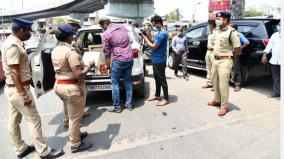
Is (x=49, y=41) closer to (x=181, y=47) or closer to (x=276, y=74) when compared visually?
(x=181, y=47)

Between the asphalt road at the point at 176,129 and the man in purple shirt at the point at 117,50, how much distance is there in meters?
0.70

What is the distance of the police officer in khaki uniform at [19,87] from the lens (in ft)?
11.0

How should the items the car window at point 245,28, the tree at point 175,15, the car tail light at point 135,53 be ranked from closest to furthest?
the car tail light at point 135,53
the car window at point 245,28
the tree at point 175,15

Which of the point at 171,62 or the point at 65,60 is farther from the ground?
the point at 65,60

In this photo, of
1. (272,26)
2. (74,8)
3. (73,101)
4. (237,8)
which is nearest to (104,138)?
(73,101)

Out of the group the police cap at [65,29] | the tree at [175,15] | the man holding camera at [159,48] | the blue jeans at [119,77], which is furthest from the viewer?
the tree at [175,15]

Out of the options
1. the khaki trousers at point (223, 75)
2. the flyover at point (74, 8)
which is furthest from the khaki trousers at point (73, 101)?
the flyover at point (74, 8)

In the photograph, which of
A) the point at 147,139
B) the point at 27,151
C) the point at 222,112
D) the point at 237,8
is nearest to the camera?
the point at 27,151

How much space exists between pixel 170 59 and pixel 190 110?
487cm

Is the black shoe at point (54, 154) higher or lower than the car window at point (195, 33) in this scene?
lower

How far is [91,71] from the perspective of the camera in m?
6.09

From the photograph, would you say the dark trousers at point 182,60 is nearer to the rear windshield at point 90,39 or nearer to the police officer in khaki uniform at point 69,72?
the rear windshield at point 90,39

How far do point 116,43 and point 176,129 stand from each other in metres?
1.89

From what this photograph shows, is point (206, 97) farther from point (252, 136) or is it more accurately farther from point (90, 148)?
point (90, 148)
